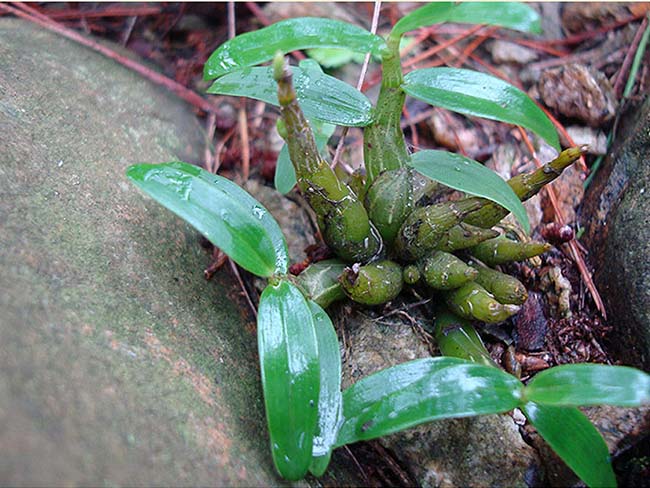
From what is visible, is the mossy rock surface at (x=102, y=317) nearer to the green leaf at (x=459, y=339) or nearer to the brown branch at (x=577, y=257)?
the green leaf at (x=459, y=339)

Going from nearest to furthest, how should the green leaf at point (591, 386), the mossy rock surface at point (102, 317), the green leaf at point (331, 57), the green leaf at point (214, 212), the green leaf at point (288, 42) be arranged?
the mossy rock surface at point (102, 317)
the green leaf at point (591, 386)
the green leaf at point (214, 212)
the green leaf at point (288, 42)
the green leaf at point (331, 57)

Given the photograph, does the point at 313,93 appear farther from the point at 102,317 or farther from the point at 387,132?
the point at 102,317

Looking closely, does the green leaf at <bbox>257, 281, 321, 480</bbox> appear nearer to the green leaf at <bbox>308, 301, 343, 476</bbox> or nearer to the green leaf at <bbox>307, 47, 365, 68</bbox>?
the green leaf at <bbox>308, 301, 343, 476</bbox>

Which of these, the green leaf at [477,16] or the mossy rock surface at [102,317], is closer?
the mossy rock surface at [102,317]

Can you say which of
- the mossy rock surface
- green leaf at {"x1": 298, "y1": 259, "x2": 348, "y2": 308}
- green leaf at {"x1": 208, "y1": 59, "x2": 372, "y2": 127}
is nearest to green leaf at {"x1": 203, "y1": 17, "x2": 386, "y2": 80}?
green leaf at {"x1": 208, "y1": 59, "x2": 372, "y2": 127}

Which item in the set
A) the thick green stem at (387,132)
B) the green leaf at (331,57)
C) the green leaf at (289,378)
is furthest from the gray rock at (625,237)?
the green leaf at (331,57)

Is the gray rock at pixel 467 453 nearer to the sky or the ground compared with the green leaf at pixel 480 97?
nearer to the ground

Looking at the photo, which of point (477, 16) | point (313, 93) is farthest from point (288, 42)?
point (477, 16)
